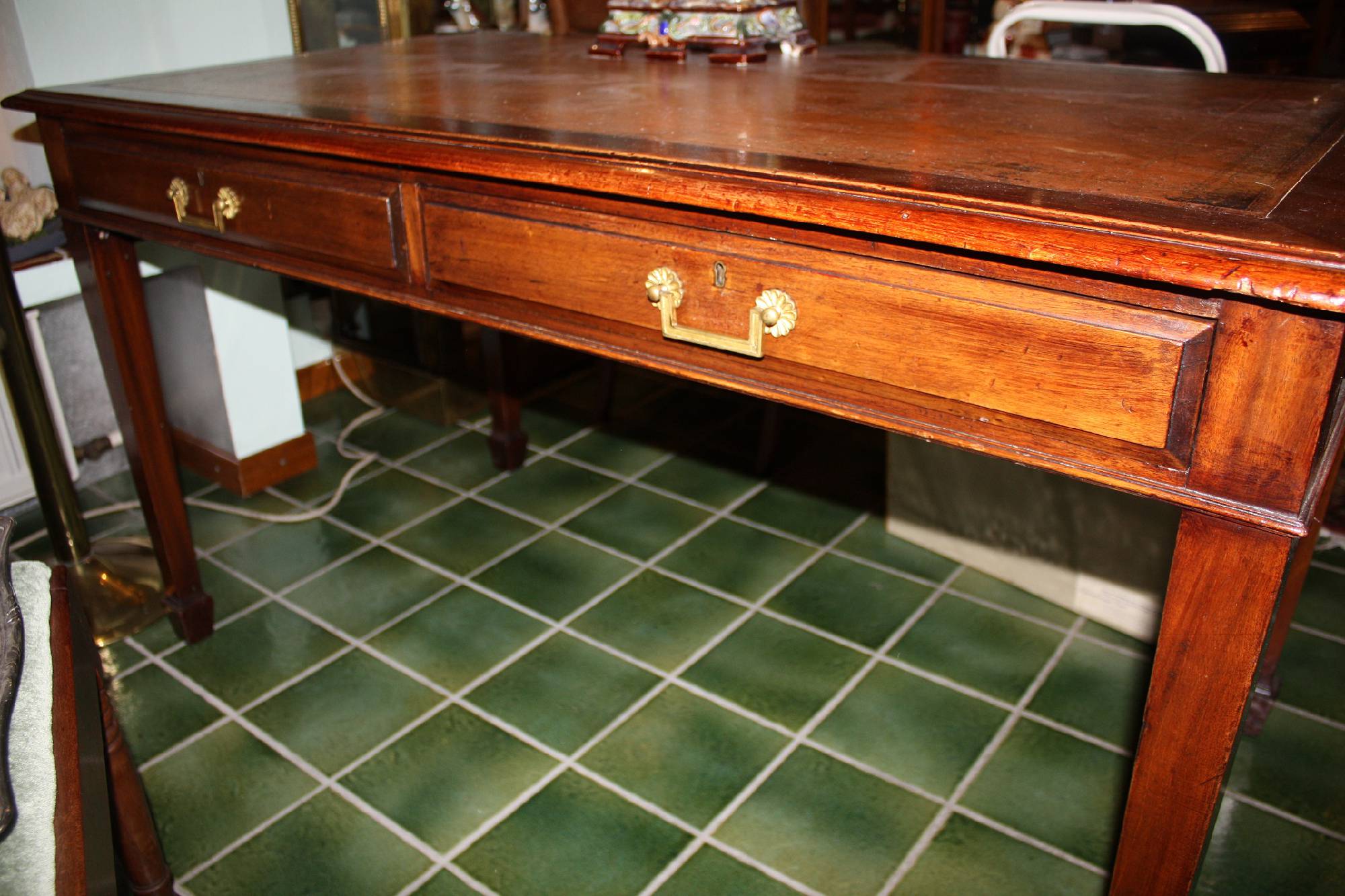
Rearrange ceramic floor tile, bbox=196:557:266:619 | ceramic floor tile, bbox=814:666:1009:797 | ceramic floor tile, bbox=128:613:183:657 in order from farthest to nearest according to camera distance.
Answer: ceramic floor tile, bbox=196:557:266:619 → ceramic floor tile, bbox=128:613:183:657 → ceramic floor tile, bbox=814:666:1009:797

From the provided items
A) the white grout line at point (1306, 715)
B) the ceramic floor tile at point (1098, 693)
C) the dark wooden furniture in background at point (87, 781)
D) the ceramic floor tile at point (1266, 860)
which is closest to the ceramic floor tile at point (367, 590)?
the dark wooden furniture in background at point (87, 781)

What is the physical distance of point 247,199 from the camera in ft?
4.62

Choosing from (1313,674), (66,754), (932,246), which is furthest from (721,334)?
(1313,674)

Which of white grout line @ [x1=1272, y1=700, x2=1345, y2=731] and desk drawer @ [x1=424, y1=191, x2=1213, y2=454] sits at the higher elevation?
desk drawer @ [x1=424, y1=191, x2=1213, y2=454]

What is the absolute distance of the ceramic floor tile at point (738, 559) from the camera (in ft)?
6.99

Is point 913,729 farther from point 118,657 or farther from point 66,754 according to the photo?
point 118,657

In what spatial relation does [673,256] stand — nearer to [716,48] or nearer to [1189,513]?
[1189,513]

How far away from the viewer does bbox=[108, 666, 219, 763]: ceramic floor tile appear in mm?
1737

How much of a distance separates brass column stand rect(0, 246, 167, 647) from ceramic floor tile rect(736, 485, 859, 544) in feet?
4.04

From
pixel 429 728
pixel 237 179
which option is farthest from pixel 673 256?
pixel 429 728

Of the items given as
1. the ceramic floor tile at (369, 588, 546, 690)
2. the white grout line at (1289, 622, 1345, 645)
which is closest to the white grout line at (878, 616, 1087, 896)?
the white grout line at (1289, 622, 1345, 645)

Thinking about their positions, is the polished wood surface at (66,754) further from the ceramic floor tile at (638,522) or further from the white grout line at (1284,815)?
the white grout line at (1284,815)

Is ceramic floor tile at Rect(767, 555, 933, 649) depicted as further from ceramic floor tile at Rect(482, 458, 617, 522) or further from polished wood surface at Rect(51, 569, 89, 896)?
polished wood surface at Rect(51, 569, 89, 896)

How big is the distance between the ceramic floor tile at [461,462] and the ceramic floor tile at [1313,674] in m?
1.69
